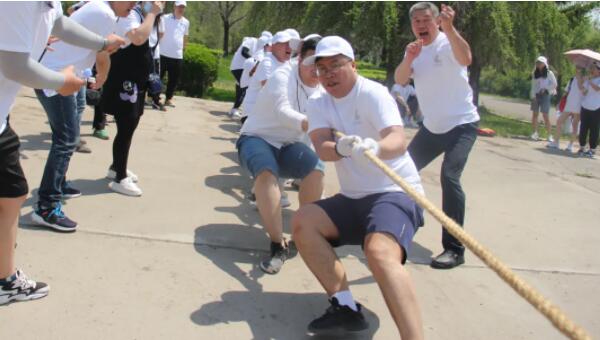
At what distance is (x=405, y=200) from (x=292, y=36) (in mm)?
2886

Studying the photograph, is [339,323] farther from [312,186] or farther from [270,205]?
[312,186]

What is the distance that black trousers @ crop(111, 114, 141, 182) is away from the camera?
14.2ft

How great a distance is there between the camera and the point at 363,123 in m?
3.06

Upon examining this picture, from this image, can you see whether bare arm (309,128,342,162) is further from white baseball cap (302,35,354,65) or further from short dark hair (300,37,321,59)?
short dark hair (300,37,321,59)

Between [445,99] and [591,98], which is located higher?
[445,99]

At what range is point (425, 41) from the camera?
4125 millimetres

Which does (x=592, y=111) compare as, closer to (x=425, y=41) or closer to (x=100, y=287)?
(x=425, y=41)

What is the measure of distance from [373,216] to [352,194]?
0.29 m

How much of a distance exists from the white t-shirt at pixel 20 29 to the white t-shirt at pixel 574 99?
9552mm

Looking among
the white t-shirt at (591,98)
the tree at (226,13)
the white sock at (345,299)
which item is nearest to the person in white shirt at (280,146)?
the white sock at (345,299)

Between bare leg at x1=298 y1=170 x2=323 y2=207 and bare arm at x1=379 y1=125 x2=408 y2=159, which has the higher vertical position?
bare arm at x1=379 y1=125 x2=408 y2=159

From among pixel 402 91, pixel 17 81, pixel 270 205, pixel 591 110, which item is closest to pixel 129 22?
pixel 270 205

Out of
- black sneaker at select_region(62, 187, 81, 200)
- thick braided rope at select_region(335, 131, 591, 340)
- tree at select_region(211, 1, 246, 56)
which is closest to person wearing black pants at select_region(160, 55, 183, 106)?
black sneaker at select_region(62, 187, 81, 200)

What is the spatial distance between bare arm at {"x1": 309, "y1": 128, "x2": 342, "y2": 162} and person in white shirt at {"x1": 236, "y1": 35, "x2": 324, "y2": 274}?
0.61m
